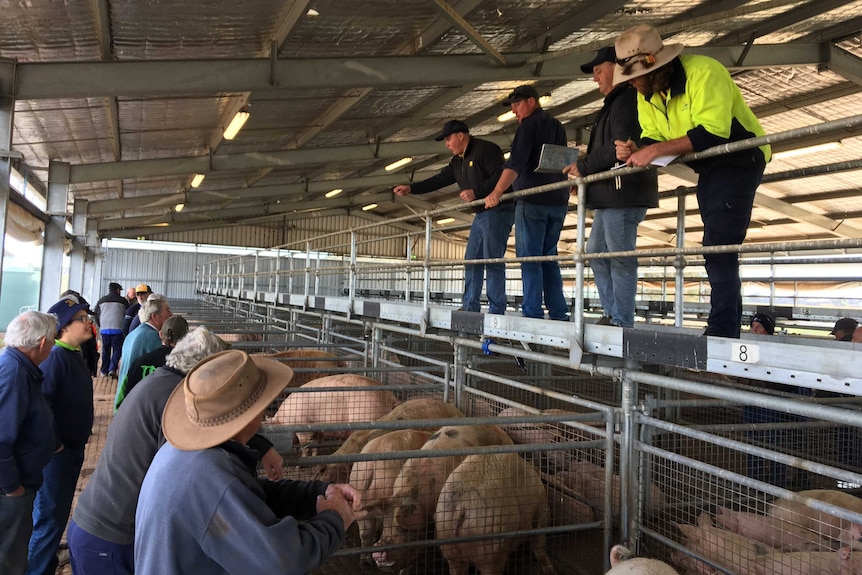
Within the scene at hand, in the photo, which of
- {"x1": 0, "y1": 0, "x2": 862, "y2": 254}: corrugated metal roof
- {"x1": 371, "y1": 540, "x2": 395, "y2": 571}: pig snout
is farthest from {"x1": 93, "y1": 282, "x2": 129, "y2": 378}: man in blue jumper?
{"x1": 371, "y1": 540, "x2": 395, "y2": 571}: pig snout

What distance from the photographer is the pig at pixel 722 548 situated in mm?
3693

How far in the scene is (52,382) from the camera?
15.1 feet

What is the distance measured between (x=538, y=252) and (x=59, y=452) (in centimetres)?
399

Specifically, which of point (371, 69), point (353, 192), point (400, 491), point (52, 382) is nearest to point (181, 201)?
point (353, 192)

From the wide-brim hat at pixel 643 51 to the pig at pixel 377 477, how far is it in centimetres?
291

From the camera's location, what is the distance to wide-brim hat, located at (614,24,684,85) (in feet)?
10.8

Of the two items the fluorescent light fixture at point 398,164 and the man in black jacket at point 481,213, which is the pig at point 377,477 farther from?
the fluorescent light fixture at point 398,164

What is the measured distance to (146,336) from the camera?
5797 millimetres

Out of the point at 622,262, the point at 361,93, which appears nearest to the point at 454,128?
the point at 622,262

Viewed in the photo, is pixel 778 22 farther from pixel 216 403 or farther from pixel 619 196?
pixel 216 403

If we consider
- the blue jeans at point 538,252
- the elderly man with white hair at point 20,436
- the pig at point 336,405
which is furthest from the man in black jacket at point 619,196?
the elderly man with white hair at point 20,436

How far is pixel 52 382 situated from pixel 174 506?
328cm

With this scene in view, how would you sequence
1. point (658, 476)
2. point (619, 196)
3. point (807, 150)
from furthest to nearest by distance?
1. point (807, 150)
2. point (658, 476)
3. point (619, 196)

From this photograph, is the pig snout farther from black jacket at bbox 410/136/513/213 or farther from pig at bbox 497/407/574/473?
black jacket at bbox 410/136/513/213
